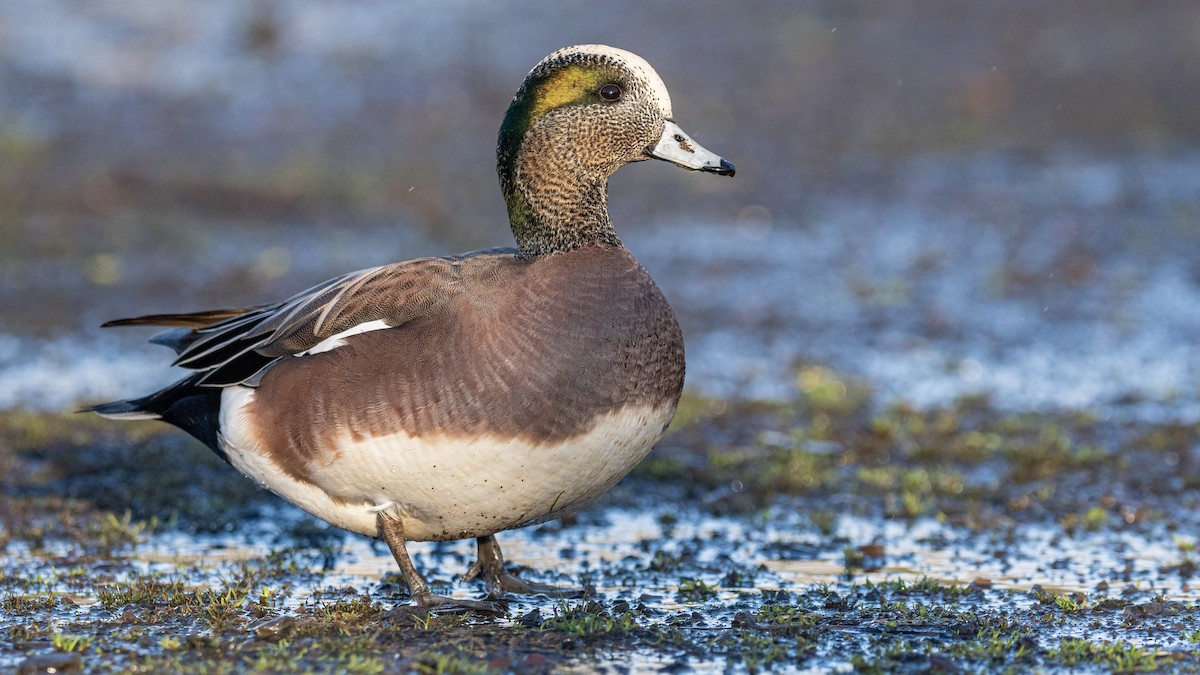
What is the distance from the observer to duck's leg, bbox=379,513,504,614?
15.9 ft

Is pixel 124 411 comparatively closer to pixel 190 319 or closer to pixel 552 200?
pixel 190 319

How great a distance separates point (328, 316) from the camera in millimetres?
4836

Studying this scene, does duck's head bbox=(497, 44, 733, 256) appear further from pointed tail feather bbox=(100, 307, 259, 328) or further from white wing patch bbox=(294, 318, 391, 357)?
pointed tail feather bbox=(100, 307, 259, 328)

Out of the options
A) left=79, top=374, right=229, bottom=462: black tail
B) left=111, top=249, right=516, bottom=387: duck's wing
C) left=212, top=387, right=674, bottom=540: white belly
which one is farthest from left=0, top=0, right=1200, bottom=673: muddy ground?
left=111, top=249, right=516, bottom=387: duck's wing

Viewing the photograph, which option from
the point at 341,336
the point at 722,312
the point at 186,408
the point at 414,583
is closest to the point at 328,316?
the point at 341,336

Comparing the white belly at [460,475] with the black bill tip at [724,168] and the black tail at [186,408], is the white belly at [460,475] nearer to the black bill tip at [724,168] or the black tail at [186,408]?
the black tail at [186,408]

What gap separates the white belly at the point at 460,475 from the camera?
452 cm

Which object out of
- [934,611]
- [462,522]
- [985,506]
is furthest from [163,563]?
[985,506]

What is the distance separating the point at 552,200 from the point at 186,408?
149 centimetres

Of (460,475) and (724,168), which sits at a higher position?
(724,168)

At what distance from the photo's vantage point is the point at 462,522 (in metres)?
4.77

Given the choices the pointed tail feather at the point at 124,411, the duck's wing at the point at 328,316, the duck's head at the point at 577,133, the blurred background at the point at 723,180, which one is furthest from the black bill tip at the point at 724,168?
the blurred background at the point at 723,180

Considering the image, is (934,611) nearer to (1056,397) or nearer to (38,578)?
(38,578)

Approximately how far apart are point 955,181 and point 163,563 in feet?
30.7
